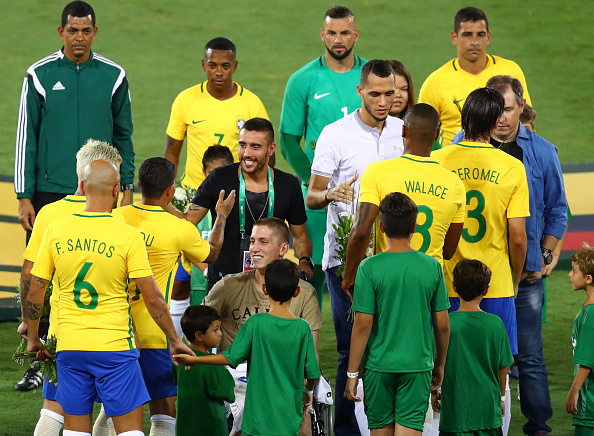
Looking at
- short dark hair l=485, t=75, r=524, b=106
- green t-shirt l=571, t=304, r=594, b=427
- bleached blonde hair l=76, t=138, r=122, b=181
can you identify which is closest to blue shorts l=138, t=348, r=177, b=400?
bleached blonde hair l=76, t=138, r=122, b=181

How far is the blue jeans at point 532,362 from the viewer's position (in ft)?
19.9

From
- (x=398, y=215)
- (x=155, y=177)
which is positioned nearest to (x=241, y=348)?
(x=398, y=215)

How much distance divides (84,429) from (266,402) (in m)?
0.91

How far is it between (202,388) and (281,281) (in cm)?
76

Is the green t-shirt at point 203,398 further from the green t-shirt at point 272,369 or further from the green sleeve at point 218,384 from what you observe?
the green t-shirt at point 272,369

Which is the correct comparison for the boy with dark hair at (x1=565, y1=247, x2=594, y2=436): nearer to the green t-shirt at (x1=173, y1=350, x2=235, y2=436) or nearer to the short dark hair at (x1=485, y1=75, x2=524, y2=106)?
the short dark hair at (x1=485, y1=75, x2=524, y2=106)

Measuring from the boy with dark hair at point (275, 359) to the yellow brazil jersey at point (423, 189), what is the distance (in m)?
0.67

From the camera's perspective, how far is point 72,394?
4879 mm

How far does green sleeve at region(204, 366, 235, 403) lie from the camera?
5129 mm

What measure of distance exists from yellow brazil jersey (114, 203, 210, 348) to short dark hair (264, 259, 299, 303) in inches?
26.7

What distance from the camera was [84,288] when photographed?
4.83 meters

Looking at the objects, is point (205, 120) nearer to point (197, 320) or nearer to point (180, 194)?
point (180, 194)

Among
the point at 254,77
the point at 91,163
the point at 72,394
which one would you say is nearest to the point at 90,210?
the point at 91,163

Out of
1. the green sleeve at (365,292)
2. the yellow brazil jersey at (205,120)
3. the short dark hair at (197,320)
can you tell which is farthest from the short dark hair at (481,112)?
the yellow brazil jersey at (205,120)
